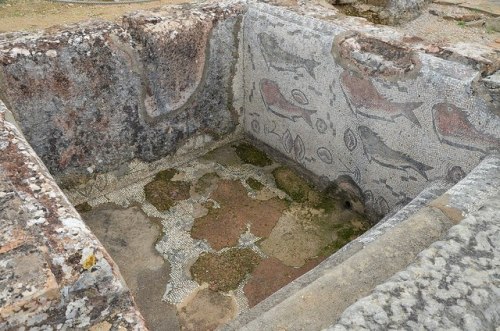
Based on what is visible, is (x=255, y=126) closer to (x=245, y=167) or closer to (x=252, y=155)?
(x=252, y=155)

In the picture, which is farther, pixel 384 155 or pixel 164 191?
pixel 164 191

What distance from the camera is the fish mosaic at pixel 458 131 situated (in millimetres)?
2926

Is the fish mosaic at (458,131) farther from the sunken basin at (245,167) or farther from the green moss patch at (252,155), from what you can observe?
the green moss patch at (252,155)

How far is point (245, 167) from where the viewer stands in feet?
14.9

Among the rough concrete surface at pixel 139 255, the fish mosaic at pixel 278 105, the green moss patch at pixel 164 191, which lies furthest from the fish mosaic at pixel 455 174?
the green moss patch at pixel 164 191

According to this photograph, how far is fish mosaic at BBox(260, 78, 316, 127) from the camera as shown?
162 inches

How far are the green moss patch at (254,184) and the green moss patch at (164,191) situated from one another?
1.75 feet

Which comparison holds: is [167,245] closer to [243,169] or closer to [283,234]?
[283,234]

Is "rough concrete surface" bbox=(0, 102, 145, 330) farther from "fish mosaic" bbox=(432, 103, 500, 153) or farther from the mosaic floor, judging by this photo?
"fish mosaic" bbox=(432, 103, 500, 153)

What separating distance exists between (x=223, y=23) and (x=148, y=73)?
0.81m

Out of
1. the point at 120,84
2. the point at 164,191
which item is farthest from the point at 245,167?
the point at 120,84

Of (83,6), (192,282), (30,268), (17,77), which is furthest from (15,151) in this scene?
(83,6)

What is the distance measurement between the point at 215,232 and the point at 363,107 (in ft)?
4.76

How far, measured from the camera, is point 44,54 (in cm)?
351
